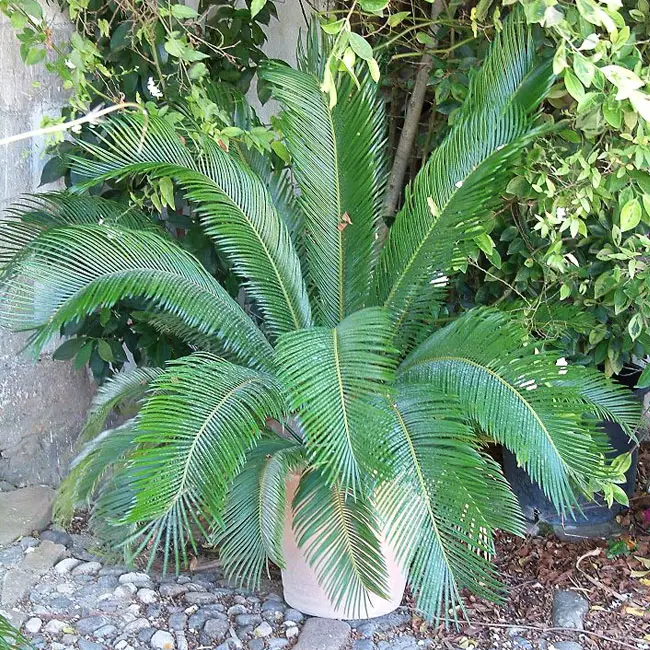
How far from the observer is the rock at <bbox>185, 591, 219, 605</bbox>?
2.35m

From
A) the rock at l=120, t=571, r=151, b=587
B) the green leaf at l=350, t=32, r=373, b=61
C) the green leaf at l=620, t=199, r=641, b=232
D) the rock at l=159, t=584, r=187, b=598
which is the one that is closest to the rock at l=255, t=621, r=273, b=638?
the rock at l=159, t=584, r=187, b=598

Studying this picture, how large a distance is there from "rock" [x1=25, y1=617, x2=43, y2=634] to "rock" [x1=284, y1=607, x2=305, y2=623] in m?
0.70

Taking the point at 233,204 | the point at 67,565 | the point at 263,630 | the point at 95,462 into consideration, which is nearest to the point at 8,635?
the point at 95,462

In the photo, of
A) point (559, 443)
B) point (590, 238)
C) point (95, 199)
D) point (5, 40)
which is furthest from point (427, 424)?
point (5, 40)

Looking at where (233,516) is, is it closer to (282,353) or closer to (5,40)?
(282,353)

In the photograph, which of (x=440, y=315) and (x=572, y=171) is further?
(x=440, y=315)

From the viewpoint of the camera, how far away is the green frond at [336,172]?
2.25m

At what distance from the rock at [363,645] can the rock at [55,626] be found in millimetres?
826

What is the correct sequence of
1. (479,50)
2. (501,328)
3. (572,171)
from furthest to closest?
(479,50) → (572,171) → (501,328)

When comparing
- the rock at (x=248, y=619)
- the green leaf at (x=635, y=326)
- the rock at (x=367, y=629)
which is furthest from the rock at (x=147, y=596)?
the green leaf at (x=635, y=326)

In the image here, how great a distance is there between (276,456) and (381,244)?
0.84 meters

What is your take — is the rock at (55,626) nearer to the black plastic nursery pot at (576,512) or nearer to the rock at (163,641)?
the rock at (163,641)

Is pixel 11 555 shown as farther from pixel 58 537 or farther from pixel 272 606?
pixel 272 606

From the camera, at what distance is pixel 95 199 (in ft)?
7.90
